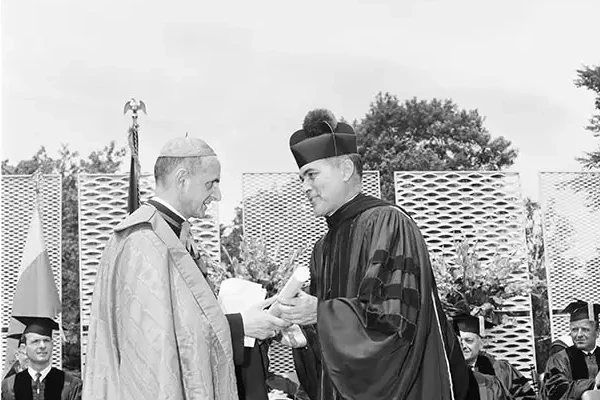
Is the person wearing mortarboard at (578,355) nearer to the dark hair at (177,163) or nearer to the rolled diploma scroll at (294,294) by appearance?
the rolled diploma scroll at (294,294)

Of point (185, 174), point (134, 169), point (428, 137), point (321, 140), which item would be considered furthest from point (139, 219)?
point (428, 137)

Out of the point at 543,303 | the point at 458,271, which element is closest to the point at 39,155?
the point at 543,303

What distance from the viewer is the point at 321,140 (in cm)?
464

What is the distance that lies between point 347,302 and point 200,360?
0.73 meters

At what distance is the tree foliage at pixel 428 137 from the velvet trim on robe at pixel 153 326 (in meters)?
22.9

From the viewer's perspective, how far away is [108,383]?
4.01m

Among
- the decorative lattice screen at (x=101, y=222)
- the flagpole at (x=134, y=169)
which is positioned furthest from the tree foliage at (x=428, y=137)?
the flagpole at (x=134, y=169)

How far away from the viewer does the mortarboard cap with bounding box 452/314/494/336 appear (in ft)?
30.6

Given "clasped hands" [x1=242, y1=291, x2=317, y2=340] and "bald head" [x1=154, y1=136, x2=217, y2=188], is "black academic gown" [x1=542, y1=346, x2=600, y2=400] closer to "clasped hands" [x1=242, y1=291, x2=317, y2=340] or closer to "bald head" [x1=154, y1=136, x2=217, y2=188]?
"clasped hands" [x1=242, y1=291, x2=317, y2=340]

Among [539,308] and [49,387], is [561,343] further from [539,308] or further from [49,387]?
[539,308]

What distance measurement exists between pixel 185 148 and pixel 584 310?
20.8ft

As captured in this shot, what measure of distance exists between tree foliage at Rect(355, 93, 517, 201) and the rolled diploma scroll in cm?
2221

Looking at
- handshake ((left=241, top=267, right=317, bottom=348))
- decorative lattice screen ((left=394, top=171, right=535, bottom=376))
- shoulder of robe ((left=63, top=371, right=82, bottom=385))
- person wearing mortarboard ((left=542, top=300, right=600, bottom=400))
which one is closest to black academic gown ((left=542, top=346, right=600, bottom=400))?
person wearing mortarboard ((left=542, top=300, right=600, bottom=400))

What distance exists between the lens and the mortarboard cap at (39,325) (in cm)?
926
